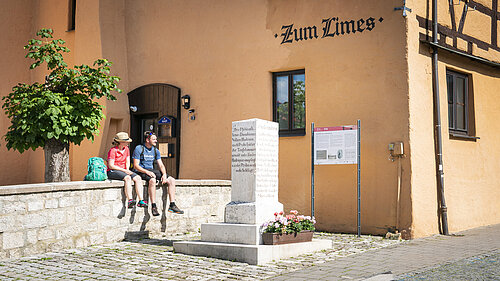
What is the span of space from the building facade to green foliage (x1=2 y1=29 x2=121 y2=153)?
2555 mm

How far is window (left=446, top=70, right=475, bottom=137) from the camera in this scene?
1159 centimetres

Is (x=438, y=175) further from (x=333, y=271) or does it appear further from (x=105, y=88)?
(x=105, y=88)

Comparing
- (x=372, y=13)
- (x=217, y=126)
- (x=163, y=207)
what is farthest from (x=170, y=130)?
(x=372, y=13)

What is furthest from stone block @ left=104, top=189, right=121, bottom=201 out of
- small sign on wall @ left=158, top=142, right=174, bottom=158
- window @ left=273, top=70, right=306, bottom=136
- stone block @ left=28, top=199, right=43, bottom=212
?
small sign on wall @ left=158, top=142, right=174, bottom=158

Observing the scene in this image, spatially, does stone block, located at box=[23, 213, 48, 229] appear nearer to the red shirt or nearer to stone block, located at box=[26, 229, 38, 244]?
stone block, located at box=[26, 229, 38, 244]

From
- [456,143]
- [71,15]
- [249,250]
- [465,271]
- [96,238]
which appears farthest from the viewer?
[71,15]

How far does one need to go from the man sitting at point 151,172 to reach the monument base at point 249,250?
1606 millimetres

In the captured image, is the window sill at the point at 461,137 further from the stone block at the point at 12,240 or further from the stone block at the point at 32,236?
the stone block at the point at 12,240

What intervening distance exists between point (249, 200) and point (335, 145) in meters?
2.72

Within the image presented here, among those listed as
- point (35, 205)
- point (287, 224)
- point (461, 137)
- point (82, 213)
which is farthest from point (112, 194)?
point (461, 137)

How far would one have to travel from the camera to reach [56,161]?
11234 millimetres

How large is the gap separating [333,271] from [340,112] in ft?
15.1

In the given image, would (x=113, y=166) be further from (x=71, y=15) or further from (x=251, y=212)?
(x=71, y=15)

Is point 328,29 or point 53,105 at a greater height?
point 328,29
